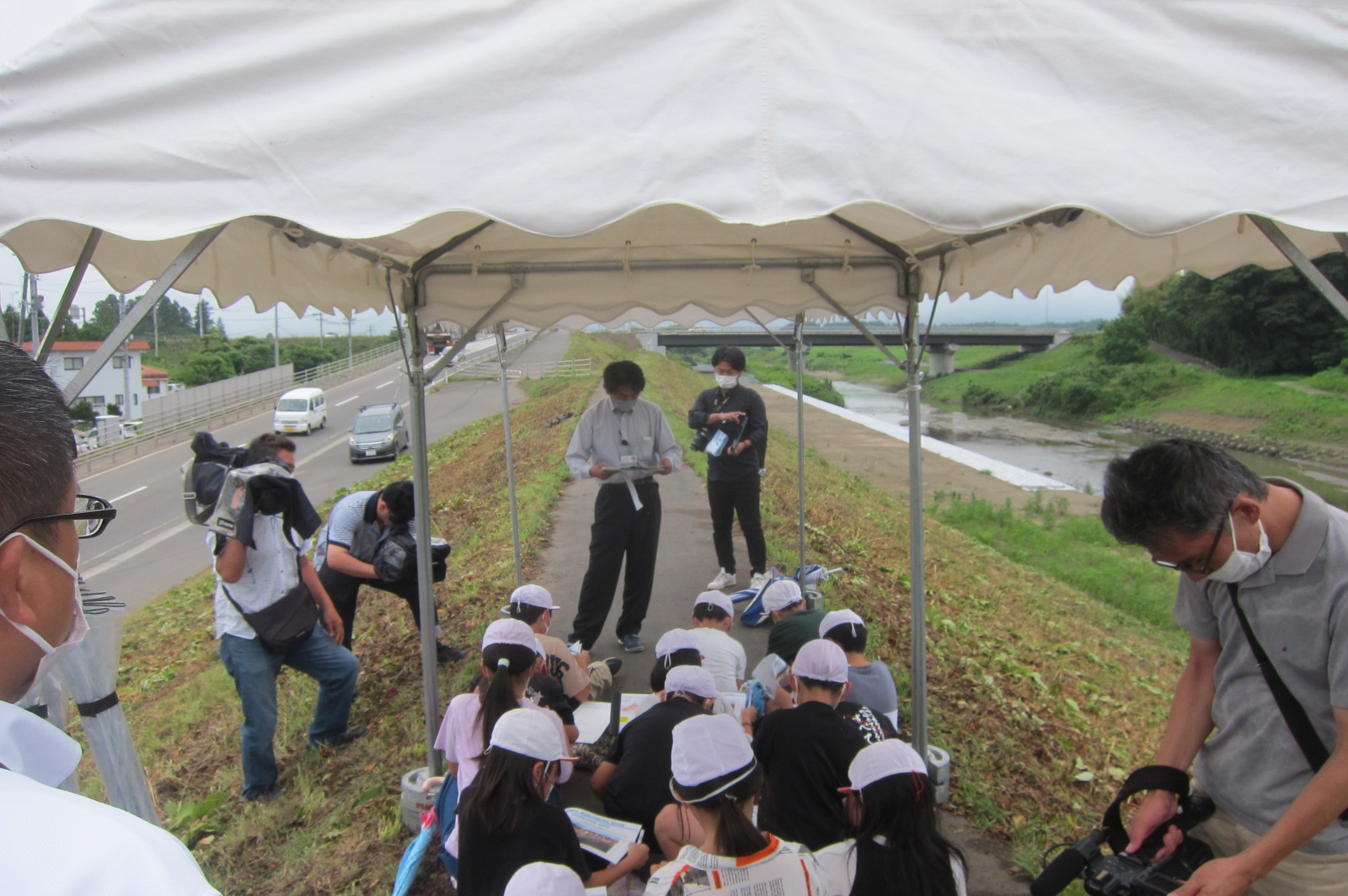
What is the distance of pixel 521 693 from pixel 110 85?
2.42 m

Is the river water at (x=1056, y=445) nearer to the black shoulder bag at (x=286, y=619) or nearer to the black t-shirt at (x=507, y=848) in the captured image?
the black shoulder bag at (x=286, y=619)

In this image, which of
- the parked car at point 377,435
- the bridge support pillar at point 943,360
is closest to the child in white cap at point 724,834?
the parked car at point 377,435

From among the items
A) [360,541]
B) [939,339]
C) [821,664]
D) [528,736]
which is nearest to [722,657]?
[821,664]

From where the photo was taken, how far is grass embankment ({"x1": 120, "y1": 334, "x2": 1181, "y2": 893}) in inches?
143

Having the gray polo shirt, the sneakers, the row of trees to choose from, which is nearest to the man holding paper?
the sneakers

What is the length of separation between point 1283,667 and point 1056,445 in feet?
122

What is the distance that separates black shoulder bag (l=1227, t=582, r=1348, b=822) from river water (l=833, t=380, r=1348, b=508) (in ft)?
65.4

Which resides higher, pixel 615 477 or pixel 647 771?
pixel 615 477

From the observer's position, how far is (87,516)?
1.10 metres

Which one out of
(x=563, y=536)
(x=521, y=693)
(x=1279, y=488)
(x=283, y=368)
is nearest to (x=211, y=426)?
(x=283, y=368)

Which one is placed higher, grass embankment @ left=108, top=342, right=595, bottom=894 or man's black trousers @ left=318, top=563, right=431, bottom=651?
man's black trousers @ left=318, top=563, right=431, bottom=651

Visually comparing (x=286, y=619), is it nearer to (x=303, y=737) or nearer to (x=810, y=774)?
(x=303, y=737)

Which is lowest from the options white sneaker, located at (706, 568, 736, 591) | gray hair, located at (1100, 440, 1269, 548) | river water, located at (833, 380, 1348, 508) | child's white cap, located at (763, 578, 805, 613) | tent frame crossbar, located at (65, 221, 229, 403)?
river water, located at (833, 380, 1348, 508)

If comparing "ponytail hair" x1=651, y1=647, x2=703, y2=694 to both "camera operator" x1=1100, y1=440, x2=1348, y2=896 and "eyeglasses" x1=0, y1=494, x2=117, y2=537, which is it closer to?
"camera operator" x1=1100, y1=440, x2=1348, y2=896
